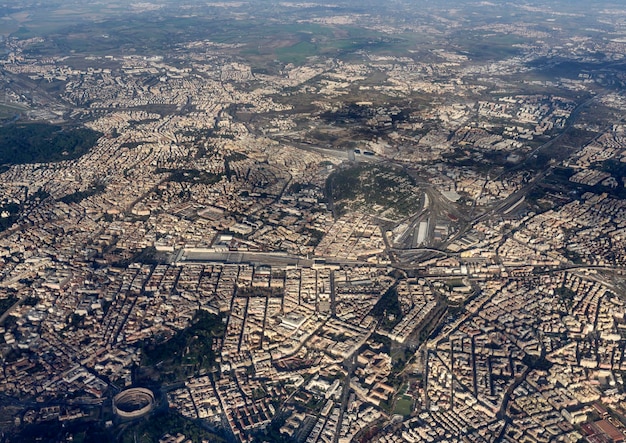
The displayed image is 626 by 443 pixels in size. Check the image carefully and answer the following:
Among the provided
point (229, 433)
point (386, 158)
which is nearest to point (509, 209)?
point (386, 158)

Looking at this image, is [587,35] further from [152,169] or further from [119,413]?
[119,413]

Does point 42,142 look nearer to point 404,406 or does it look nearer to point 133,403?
point 133,403

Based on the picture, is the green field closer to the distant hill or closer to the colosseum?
the colosseum

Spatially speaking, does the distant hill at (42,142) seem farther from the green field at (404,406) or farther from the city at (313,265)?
→ the green field at (404,406)

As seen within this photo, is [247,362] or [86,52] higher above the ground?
[86,52]

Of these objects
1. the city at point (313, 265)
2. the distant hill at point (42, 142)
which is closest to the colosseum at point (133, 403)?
the city at point (313, 265)

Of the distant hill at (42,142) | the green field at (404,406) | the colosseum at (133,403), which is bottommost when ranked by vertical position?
the green field at (404,406)

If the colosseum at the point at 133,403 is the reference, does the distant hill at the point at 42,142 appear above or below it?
above

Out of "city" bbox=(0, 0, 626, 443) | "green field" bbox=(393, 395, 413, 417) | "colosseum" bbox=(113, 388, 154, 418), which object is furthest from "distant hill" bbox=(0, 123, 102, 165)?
"green field" bbox=(393, 395, 413, 417)
